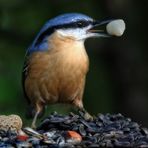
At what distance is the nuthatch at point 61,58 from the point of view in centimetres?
998

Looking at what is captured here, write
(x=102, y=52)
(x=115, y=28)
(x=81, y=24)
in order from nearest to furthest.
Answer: (x=115, y=28)
(x=81, y=24)
(x=102, y=52)

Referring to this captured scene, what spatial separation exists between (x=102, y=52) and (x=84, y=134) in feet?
16.8

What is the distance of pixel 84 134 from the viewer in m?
7.96

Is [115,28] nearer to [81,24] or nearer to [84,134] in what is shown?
[81,24]

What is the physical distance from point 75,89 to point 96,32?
0.70 meters

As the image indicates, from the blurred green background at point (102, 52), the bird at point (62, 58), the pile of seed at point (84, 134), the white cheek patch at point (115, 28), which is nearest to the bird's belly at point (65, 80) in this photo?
the bird at point (62, 58)

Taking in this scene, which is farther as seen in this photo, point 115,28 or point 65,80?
point 65,80

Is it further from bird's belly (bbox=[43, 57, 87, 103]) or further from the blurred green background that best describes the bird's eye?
the blurred green background

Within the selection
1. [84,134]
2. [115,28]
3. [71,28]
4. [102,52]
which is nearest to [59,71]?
[71,28]

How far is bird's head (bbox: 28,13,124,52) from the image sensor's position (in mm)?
9906

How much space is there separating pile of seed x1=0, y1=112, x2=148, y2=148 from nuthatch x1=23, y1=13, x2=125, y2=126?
134cm

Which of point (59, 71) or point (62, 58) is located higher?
point (62, 58)

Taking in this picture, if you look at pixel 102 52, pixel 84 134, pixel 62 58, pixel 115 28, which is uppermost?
pixel 115 28

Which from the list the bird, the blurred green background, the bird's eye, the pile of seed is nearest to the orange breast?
the bird
